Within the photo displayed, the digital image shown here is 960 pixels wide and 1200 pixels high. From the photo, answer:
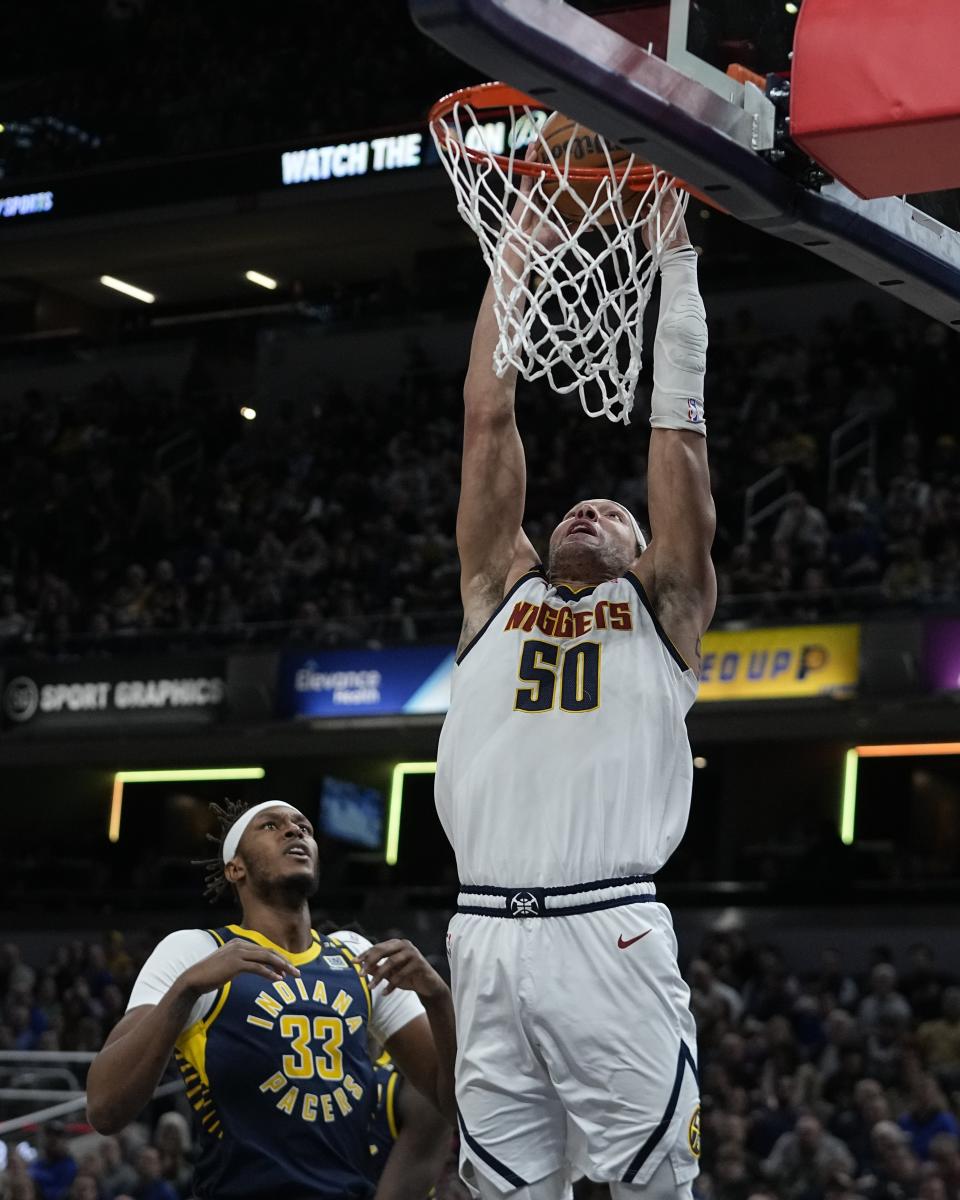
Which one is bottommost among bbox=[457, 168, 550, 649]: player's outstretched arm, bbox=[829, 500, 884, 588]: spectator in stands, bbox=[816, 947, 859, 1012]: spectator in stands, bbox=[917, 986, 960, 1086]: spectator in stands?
bbox=[917, 986, 960, 1086]: spectator in stands

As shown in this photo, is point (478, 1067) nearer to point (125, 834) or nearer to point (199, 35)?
point (125, 834)

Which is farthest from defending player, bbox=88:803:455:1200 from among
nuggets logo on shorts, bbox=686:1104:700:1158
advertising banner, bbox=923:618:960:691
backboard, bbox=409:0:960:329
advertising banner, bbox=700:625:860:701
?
advertising banner, bbox=700:625:860:701

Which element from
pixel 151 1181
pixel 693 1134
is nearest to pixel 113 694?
pixel 151 1181

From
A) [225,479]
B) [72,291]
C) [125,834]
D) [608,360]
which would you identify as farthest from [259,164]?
[608,360]

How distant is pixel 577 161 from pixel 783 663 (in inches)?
493

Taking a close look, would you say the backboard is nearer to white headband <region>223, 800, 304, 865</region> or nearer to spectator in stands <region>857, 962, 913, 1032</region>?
white headband <region>223, 800, 304, 865</region>

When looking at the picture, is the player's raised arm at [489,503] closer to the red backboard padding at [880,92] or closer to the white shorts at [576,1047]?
the white shorts at [576,1047]

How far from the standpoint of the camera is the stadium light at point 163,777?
24125mm

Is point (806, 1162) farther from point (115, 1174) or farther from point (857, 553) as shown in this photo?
point (857, 553)

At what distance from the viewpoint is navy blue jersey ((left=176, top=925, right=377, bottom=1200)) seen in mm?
4594

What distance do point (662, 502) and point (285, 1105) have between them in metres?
1.70

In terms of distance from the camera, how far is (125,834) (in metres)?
25.3

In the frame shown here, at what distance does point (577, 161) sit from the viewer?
4.73 metres

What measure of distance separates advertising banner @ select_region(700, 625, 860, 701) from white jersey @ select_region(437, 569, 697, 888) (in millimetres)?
12514
